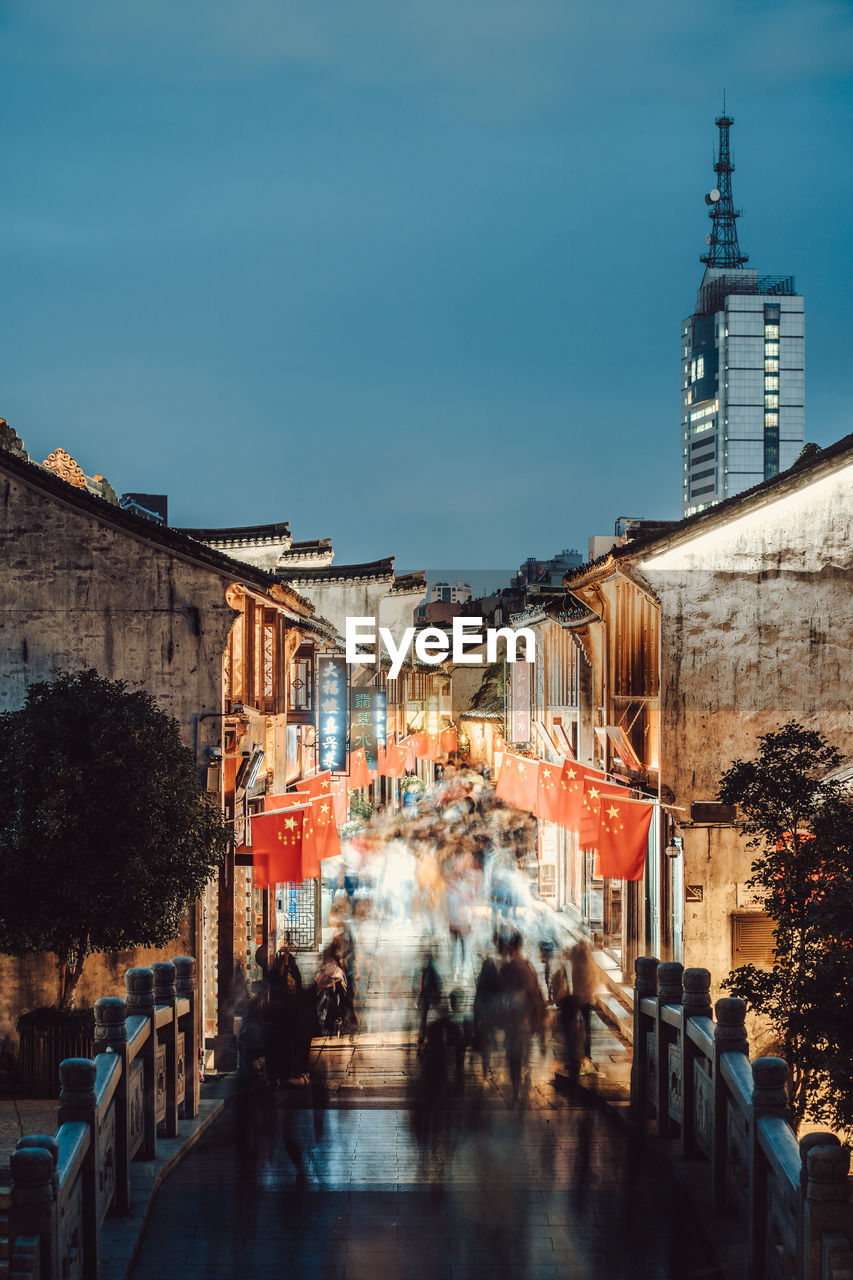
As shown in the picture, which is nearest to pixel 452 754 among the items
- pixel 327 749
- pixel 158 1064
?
pixel 327 749

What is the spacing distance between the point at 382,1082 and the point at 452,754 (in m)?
40.3

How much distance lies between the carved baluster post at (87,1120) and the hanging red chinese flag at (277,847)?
936 cm

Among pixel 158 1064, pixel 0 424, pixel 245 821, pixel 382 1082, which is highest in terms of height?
pixel 0 424

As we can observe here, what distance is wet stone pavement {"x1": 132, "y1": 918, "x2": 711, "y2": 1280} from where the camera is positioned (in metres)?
8.66

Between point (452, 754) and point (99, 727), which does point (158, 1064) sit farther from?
point (452, 754)

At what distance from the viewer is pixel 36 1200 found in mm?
6852

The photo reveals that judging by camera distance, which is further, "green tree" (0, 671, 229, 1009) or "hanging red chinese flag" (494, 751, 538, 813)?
"hanging red chinese flag" (494, 751, 538, 813)

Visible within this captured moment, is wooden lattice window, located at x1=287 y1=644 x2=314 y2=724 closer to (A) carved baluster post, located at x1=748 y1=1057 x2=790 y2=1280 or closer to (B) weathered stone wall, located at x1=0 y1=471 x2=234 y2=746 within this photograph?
(B) weathered stone wall, located at x1=0 y1=471 x2=234 y2=746

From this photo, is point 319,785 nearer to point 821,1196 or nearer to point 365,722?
point 365,722

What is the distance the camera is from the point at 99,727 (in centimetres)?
1423

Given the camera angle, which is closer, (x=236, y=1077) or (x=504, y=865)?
(x=236, y=1077)

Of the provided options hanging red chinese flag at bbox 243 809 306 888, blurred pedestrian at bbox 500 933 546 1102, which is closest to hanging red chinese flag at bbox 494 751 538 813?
hanging red chinese flag at bbox 243 809 306 888

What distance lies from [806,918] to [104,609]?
11.8 metres

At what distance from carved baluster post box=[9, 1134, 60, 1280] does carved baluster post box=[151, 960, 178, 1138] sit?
15.0ft
